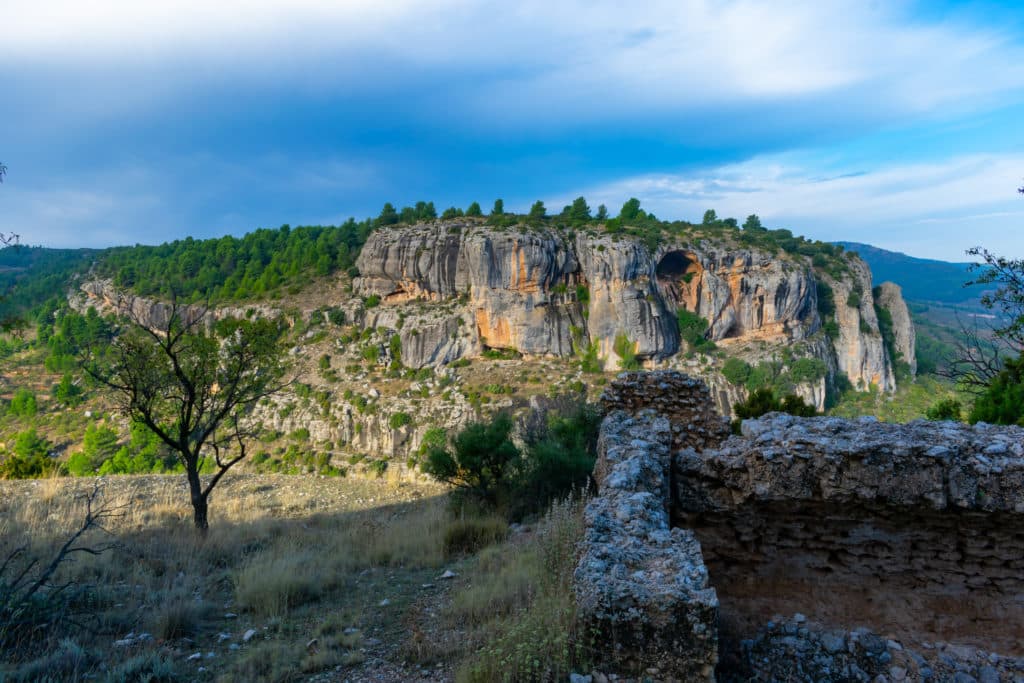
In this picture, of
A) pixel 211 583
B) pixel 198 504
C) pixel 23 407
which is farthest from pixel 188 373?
pixel 23 407

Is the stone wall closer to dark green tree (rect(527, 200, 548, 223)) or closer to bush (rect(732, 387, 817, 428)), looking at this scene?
bush (rect(732, 387, 817, 428))

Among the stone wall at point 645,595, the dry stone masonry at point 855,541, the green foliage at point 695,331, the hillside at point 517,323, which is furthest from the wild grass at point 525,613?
the green foliage at point 695,331

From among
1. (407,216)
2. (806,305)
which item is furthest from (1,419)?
(806,305)

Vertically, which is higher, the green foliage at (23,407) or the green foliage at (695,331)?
the green foliage at (695,331)

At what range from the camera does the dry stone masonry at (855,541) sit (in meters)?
3.94

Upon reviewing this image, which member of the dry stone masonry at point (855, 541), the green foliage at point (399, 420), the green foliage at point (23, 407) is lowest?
the green foliage at point (399, 420)

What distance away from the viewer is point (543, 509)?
878 centimetres

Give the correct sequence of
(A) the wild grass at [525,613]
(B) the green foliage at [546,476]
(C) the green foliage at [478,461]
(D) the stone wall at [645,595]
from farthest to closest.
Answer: (C) the green foliage at [478,461] → (B) the green foliage at [546,476] → (A) the wild grass at [525,613] → (D) the stone wall at [645,595]

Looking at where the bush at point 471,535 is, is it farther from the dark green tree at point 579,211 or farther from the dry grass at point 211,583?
the dark green tree at point 579,211

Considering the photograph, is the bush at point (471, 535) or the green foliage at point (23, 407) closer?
the bush at point (471, 535)

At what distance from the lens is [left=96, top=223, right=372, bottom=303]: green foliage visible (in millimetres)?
69750

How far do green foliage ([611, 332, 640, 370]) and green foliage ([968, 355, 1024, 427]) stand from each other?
49154mm

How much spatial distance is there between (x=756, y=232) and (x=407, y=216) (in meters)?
53.3

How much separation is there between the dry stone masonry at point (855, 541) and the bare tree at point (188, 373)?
751 centimetres
